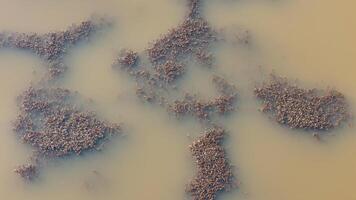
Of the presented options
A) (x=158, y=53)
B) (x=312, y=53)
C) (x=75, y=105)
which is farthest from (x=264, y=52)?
(x=75, y=105)

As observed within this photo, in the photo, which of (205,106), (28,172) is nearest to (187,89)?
(205,106)

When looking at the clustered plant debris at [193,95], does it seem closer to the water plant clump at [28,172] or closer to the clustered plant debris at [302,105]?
the clustered plant debris at [302,105]

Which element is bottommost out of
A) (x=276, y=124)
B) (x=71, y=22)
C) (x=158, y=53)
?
(x=276, y=124)

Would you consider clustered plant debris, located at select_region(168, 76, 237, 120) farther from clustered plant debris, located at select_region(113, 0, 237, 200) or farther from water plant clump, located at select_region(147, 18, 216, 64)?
water plant clump, located at select_region(147, 18, 216, 64)

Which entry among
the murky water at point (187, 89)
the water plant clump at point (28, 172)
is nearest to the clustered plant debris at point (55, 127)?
the water plant clump at point (28, 172)

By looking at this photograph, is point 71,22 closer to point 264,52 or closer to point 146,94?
point 146,94

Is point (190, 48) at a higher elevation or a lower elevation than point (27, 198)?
higher

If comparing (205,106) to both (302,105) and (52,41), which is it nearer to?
(302,105)

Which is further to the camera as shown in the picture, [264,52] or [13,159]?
[264,52]
